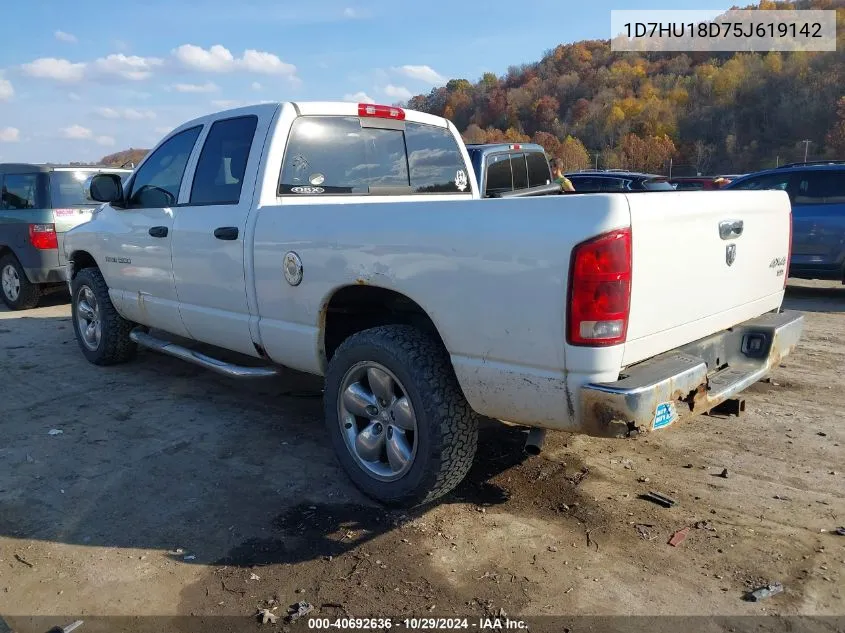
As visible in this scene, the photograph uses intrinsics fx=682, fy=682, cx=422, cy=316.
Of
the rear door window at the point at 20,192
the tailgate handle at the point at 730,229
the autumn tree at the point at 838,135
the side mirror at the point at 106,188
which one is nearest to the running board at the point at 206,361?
the side mirror at the point at 106,188

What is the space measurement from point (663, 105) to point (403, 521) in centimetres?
6970

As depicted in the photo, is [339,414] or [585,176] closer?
[339,414]

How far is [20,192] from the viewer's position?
9.00 m

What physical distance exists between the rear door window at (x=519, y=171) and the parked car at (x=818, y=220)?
3604 millimetres

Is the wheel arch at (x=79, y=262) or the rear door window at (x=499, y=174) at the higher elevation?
the rear door window at (x=499, y=174)

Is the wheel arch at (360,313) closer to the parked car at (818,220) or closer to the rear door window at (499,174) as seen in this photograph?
the rear door window at (499,174)

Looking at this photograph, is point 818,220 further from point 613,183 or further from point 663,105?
point 663,105

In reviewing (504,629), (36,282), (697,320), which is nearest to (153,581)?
(504,629)

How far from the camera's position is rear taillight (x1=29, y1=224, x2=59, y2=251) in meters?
8.67

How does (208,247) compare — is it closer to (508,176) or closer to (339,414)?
(339,414)

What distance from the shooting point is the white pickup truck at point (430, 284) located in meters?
2.64

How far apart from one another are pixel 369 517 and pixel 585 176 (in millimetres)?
12501

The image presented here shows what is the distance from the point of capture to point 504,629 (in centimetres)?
253

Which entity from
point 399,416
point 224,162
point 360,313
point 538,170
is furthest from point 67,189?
point 399,416
